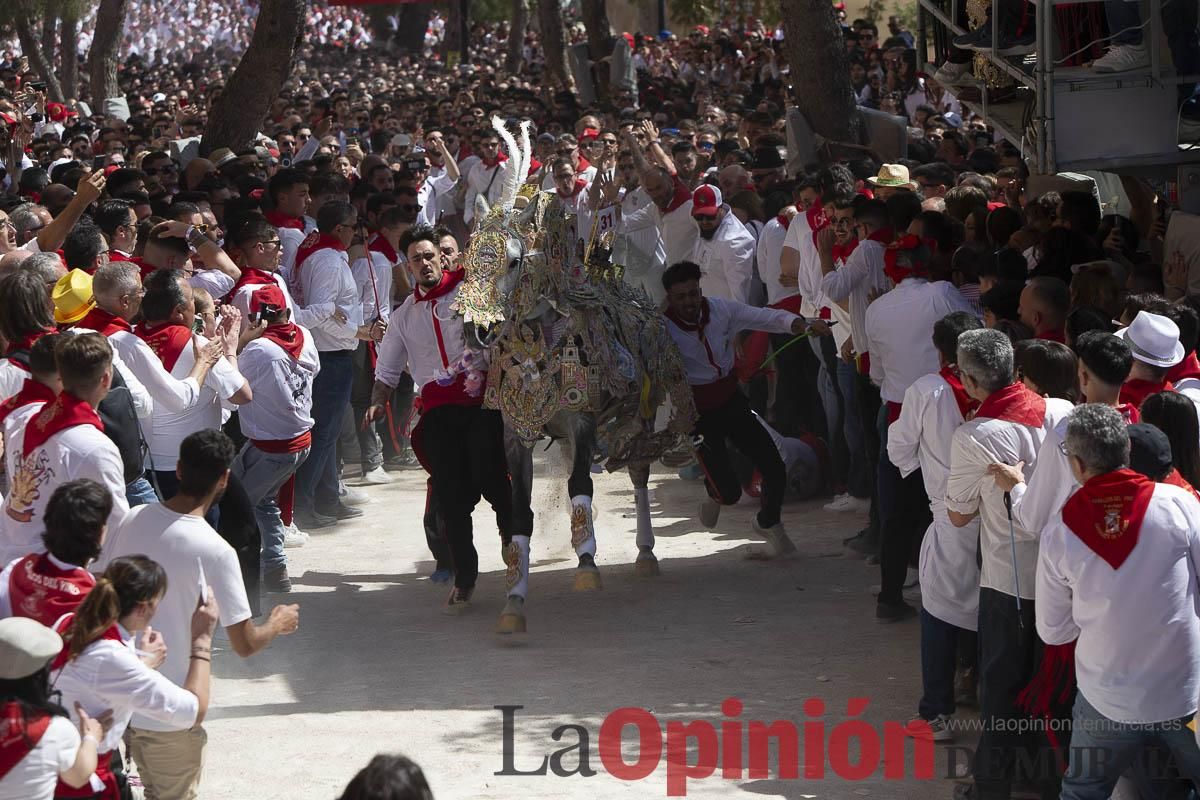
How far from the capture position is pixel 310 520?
35.5 ft

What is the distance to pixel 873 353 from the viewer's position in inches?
342

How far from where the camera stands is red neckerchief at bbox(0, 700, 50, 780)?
405 centimetres

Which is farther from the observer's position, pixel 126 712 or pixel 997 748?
pixel 997 748

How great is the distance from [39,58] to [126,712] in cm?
3177

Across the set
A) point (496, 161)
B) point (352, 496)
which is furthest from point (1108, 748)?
point (496, 161)

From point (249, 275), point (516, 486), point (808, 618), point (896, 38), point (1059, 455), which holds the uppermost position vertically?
point (896, 38)

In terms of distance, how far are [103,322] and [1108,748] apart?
184 inches

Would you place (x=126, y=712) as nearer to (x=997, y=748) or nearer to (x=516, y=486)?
(x=997, y=748)

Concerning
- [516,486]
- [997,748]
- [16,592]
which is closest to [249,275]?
[516,486]

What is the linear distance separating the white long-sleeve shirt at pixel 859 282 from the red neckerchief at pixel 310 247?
10.3ft

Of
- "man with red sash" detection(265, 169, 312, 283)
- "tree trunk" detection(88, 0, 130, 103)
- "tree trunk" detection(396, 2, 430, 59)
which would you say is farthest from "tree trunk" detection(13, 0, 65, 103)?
"tree trunk" detection(396, 2, 430, 59)

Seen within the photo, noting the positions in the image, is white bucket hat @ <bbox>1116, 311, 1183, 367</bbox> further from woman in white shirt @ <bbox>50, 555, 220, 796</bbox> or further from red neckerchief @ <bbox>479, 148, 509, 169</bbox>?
red neckerchief @ <bbox>479, 148, 509, 169</bbox>

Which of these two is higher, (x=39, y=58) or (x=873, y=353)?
(x=39, y=58)

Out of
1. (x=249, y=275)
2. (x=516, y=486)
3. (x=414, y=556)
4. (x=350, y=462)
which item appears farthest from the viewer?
(x=350, y=462)
